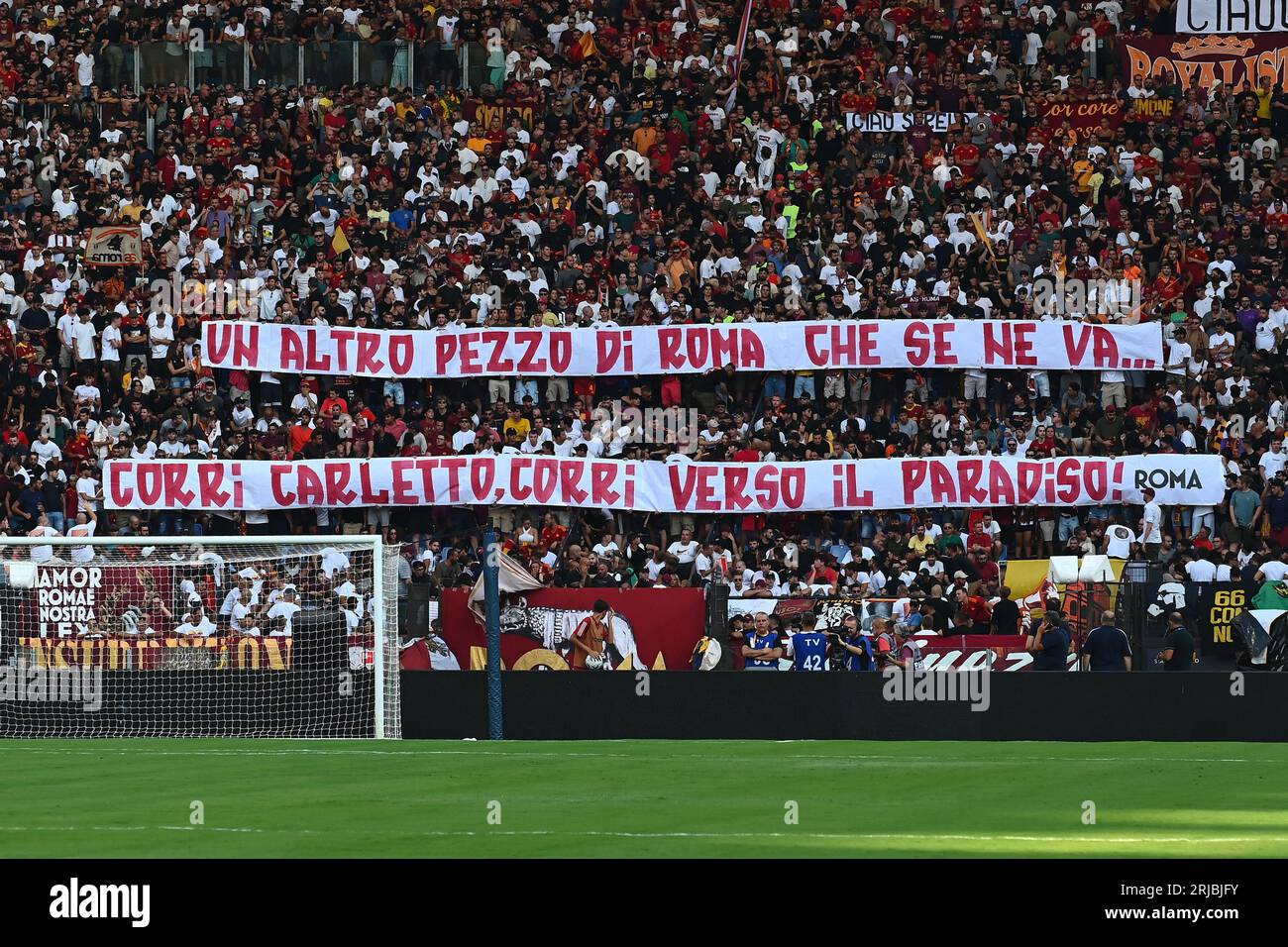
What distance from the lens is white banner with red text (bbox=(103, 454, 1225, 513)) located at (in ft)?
109

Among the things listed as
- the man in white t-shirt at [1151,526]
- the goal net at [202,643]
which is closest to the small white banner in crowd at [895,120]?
the man in white t-shirt at [1151,526]

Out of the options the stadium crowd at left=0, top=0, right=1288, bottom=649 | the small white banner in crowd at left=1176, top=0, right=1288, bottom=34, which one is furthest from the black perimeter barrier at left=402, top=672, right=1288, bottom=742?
the small white banner in crowd at left=1176, top=0, right=1288, bottom=34

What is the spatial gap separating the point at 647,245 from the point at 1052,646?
1384cm

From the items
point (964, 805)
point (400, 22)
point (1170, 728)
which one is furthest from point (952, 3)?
point (964, 805)

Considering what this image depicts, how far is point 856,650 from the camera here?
26594 millimetres

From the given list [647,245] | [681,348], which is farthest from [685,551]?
[647,245]

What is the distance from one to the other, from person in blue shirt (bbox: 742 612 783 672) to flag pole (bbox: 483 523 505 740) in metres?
4.32

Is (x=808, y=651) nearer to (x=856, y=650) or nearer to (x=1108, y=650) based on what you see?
(x=856, y=650)

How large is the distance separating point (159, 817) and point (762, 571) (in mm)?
18265

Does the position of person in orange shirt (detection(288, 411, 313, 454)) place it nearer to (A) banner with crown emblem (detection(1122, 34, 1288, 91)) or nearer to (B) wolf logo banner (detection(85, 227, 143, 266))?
(B) wolf logo banner (detection(85, 227, 143, 266))

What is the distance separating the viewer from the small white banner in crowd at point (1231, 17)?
41.7 m

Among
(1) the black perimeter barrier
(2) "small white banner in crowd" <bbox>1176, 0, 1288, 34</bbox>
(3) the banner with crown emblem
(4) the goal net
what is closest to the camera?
(1) the black perimeter barrier
